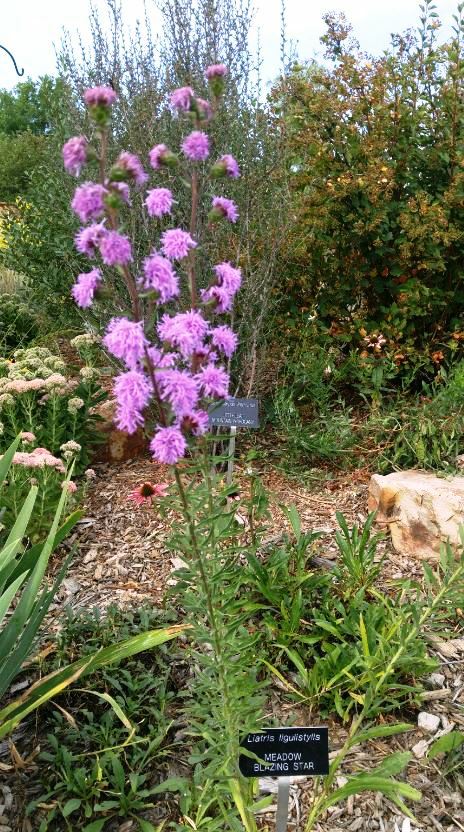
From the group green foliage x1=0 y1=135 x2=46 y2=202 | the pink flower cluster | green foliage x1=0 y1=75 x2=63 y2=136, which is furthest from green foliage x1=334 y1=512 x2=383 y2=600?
green foliage x1=0 y1=75 x2=63 y2=136

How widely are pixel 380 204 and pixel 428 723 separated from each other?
3117mm

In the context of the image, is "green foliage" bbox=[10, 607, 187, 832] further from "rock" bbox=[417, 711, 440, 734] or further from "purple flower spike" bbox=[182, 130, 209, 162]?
"purple flower spike" bbox=[182, 130, 209, 162]

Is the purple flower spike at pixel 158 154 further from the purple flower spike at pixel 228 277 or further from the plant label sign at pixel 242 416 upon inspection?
the plant label sign at pixel 242 416

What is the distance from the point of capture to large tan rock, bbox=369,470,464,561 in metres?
3.16

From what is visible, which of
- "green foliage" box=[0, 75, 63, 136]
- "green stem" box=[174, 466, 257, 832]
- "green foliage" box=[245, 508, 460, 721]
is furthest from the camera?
"green foliage" box=[0, 75, 63, 136]

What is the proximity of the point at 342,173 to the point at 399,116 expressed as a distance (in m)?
0.52

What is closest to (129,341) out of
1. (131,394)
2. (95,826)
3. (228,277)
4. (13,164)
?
(131,394)

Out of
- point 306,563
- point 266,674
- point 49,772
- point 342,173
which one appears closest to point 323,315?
point 342,173

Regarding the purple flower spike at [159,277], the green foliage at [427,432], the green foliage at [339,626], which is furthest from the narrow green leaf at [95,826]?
the green foliage at [427,432]

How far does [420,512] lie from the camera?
3189 millimetres

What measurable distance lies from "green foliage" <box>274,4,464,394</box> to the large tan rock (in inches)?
44.5

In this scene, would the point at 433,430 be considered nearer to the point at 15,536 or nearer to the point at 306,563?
the point at 306,563

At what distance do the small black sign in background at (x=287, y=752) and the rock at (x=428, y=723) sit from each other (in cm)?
74

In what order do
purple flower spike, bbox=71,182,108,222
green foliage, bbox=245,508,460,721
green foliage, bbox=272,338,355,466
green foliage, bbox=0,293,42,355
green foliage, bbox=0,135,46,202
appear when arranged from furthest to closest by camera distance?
green foliage, bbox=0,135,46,202 < green foliage, bbox=0,293,42,355 < green foliage, bbox=272,338,355,466 < green foliage, bbox=245,508,460,721 < purple flower spike, bbox=71,182,108,222
